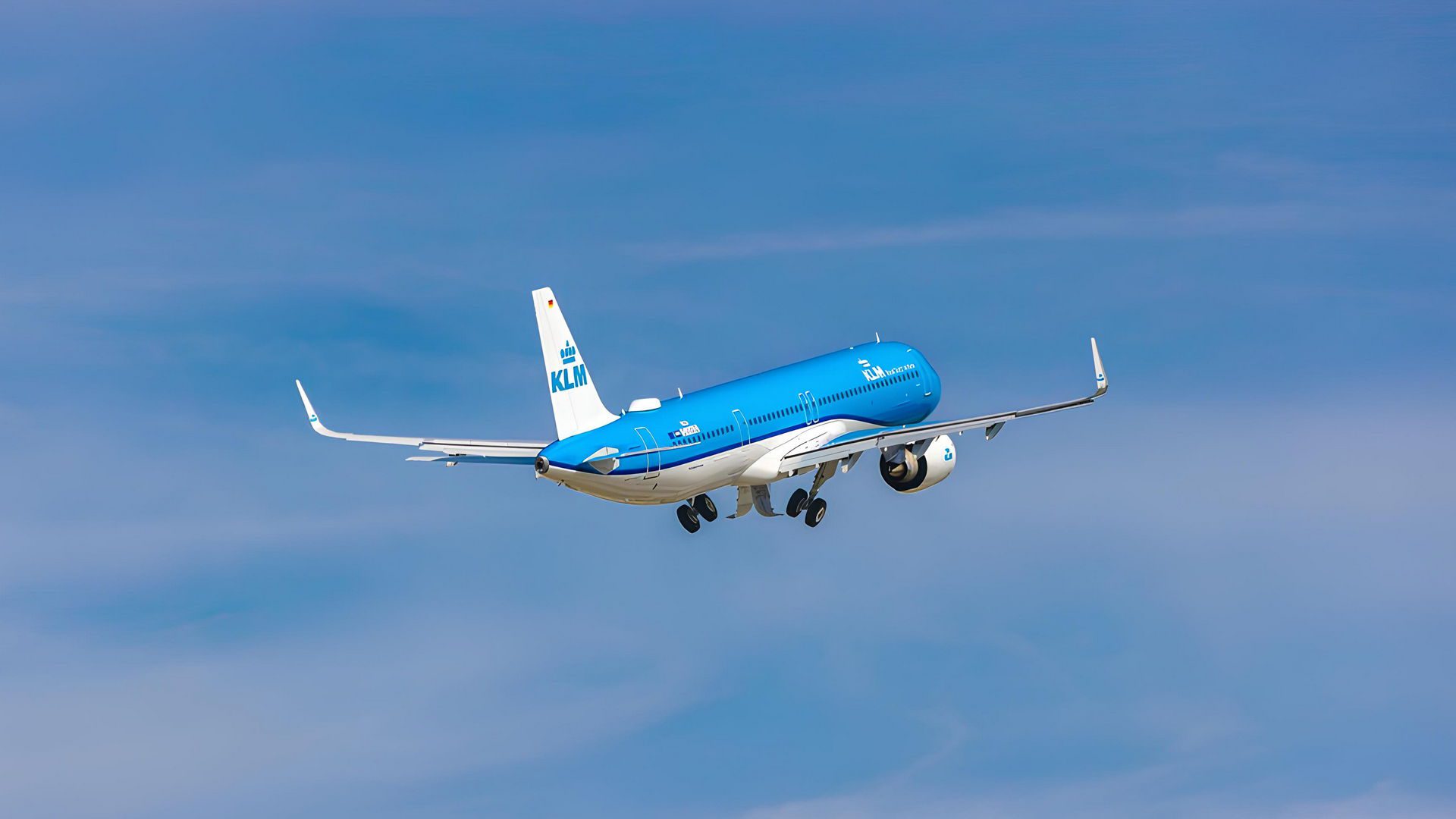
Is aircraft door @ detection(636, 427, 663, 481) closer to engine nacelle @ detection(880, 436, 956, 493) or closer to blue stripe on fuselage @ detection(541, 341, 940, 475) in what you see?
blue stripe on fuselage @ detection(541, 341, 940, 475)

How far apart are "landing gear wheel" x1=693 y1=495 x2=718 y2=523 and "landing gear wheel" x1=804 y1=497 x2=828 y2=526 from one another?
3725 mm

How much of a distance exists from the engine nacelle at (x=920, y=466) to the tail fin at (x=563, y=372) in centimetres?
1538

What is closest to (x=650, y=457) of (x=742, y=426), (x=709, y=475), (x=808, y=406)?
(x=709, y=475)

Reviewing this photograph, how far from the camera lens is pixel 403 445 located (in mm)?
88062

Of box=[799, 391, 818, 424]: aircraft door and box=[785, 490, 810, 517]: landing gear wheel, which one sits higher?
box=[799, 391, 818, 424]: aircraft door

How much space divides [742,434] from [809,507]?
643cm

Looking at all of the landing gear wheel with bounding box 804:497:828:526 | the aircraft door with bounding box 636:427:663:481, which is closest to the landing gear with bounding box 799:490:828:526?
the landing gear wheel with bounding box 804:497:828:526

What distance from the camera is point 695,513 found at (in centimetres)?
9212

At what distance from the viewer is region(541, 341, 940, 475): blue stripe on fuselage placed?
8244 centimetres

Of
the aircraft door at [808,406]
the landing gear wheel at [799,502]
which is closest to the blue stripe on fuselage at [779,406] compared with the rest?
the aircraft door at [808,406]

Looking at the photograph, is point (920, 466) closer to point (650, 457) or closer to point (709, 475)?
point (709, 475)

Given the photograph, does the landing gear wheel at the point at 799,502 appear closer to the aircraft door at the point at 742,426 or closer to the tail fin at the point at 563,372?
the aircraft door at the point at 742,426

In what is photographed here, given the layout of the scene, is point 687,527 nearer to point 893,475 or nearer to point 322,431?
point 893,475

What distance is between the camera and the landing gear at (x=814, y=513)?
3656 inches
